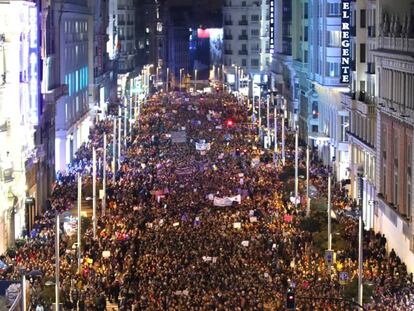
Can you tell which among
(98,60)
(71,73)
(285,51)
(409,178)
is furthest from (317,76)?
(409,178)

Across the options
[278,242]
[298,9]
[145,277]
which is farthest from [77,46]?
[145,277]

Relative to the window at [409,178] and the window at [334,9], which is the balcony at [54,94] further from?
the window at [409,178]

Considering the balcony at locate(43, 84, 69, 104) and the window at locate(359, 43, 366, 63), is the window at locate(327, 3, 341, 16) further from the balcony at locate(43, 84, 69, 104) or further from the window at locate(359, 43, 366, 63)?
the balcony at locate(43, 84, 69, 104)

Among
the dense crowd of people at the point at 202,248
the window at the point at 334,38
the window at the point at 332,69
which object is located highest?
the window at the point at 334,38

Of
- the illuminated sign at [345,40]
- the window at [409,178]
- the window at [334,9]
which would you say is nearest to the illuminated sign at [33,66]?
the illuminated sign at [345,40]

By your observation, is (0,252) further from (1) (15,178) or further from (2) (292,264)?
(2) (292,264)

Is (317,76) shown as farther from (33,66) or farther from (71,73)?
(33,66)
